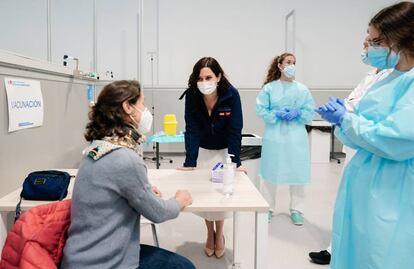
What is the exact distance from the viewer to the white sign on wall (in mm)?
1460

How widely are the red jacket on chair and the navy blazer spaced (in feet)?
3.51

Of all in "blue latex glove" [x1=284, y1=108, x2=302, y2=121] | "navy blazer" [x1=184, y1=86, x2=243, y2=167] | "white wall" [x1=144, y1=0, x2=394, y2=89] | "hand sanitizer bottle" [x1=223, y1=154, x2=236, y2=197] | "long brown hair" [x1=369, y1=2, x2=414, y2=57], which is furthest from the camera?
"white wall" [x1=144, y1=0, x2=394, y2=89]

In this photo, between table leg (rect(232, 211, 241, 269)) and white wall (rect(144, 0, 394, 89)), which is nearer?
table leg (rect(232, 211, 241, 269))

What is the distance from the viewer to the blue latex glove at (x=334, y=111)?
1.14 metres

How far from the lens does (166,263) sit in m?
1.22

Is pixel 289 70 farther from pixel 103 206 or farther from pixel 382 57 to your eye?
pixel 103 206

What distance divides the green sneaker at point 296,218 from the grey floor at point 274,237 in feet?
0.13

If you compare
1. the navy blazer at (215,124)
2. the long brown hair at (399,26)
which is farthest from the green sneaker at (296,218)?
the long brown hair at (399,26)

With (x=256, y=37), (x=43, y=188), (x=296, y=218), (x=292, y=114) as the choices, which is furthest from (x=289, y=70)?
(x=256, y=37)

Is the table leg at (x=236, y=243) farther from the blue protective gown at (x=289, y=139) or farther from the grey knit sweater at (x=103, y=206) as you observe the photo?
the grey knit sweater at (x=103, y=206)

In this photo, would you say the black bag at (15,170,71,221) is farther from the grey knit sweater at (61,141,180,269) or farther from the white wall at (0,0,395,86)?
the white wall at (0,0,395,86)

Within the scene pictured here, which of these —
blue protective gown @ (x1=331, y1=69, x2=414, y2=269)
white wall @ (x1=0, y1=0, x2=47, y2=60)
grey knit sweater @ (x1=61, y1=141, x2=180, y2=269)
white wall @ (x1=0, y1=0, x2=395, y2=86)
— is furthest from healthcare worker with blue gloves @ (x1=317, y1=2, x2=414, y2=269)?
white wall @ (x1=0, y1=0, x2=47, y2=60)

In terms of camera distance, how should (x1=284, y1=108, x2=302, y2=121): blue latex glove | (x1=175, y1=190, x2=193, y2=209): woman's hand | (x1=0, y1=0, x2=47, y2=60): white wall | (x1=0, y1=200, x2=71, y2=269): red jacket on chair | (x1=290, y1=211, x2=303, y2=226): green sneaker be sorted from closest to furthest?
(x1=0, y1=200, x2=71, y2=269): red jacket on chair
(x1=175, y1=190, x2=193, y2=209): woman's hand
(x1=284, y1=108, x2=302, y2=121): blue latex glove
(x1=290, y1=211, x2=303, y2=226): green sneaker
(x1=0, y1=0, x2=47, y2=60): white wall

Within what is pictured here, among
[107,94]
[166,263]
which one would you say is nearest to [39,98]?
[107,94]
